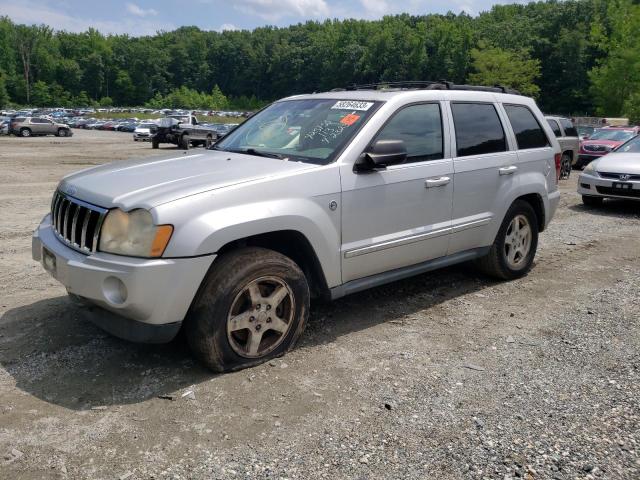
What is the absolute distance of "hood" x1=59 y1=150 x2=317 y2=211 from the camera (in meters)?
3.40

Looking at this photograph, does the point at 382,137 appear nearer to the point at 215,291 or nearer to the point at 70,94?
the point at 215,291


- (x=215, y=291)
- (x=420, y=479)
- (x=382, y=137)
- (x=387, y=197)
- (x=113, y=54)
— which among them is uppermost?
(x=113, y=54)

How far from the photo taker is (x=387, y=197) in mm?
4258

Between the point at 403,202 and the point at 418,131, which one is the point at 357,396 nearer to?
the point at 403,202

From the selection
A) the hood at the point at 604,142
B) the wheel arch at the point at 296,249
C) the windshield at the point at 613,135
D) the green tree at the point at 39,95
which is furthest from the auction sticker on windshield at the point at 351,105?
the green tree at the point at 39,95

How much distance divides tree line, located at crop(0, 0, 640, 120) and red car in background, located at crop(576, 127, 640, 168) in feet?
209

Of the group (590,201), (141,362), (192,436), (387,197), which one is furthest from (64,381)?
(590,201)

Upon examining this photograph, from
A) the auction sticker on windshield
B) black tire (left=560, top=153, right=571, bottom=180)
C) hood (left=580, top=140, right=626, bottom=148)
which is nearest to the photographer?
the auction sticker on windshield

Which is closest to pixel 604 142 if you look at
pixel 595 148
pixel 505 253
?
pixel 595 148

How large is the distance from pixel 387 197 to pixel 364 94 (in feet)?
3.28

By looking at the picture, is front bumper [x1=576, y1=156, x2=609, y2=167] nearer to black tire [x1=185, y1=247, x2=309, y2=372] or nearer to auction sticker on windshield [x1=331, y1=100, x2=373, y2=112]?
auction sticker on windshield [x1=331, y1=100, x2=373, y2=112]

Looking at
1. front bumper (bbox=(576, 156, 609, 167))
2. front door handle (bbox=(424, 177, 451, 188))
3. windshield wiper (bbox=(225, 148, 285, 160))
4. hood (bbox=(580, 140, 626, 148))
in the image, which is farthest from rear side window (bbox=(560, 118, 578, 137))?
windshield wiper (bbox=(225, 148, 285, 160))

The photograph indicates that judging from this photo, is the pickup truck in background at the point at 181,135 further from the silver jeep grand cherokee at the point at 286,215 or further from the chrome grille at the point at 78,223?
the chrome grille at the point at 78,223

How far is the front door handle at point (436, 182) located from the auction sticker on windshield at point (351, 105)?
75 cm
